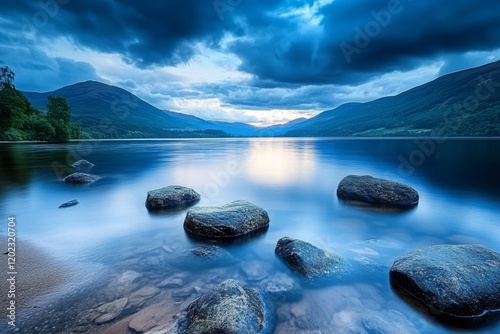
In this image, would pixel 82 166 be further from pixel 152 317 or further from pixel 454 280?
pixel 454 280

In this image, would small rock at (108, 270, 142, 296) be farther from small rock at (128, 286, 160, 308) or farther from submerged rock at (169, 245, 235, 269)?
submerged rock at (169, 245, 235, 269)

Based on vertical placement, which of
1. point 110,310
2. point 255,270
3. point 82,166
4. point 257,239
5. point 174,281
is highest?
point 110,310

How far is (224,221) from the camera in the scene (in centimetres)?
941

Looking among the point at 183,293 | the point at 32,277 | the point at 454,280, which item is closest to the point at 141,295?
the point at 183,293

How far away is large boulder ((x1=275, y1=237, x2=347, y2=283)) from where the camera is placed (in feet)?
21.7

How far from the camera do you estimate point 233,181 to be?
2220cm

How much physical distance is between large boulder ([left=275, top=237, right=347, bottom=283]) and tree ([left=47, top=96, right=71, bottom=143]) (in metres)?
107

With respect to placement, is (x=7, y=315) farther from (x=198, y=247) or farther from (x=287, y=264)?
(x=287, y=264)

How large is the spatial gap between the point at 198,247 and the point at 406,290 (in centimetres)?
619

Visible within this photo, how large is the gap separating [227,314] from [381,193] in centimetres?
1218

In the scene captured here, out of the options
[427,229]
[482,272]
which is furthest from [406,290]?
[427,229]

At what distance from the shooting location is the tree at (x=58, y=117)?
8706 cm

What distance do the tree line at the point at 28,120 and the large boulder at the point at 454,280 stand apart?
97726 millimetres

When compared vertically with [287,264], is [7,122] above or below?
above
